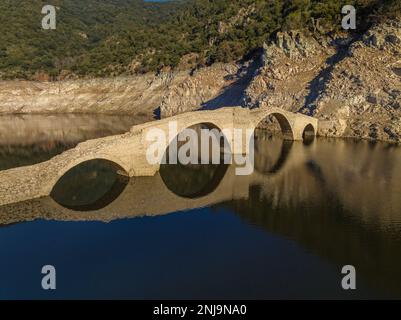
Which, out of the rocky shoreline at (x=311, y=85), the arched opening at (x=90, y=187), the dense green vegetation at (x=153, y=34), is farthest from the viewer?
the dense green vegetation at (x=153, y=34)

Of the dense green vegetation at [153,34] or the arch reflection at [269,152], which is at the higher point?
the dense green vegetation at [153,34]

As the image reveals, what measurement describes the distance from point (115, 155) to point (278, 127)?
1208 inches

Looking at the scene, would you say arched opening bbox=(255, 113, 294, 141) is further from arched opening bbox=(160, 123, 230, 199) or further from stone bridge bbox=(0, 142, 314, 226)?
stone bridge bbox=(0, 142, 314, 226)

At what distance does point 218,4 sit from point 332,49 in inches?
2055

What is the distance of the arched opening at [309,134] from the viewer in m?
48.8

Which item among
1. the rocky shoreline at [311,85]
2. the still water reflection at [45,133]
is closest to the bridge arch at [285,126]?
the rocky shoreline at [311,85]

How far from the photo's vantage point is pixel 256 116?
41062mm

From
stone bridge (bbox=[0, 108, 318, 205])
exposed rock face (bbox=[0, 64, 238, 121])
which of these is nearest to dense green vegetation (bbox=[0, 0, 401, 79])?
exposed rock face (bbox=[0, 64, 238, 121])

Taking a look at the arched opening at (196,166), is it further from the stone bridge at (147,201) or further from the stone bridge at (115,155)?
the stone bridge at (115,155)

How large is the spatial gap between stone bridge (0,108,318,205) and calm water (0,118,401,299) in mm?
1085

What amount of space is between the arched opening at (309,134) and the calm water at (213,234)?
1353 cm

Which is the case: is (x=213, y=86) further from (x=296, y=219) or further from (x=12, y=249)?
(x=12, y=249)

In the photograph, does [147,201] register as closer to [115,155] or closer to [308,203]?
[115,155]

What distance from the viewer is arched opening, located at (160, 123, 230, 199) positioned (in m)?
31.4
